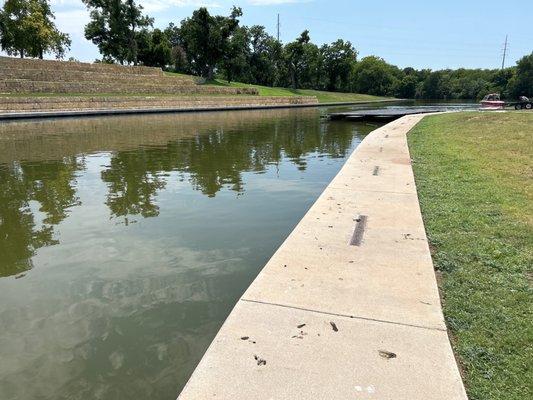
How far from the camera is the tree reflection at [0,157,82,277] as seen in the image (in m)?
6.12

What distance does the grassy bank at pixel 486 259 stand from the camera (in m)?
3.14

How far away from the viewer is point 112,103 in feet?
118

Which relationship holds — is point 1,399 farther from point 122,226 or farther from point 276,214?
point 276,214

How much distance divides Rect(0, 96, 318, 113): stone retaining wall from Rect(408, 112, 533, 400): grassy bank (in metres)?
28.9

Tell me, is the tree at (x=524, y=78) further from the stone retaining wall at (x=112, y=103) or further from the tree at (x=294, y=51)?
the stone retaining wall at (x=112, y=103)

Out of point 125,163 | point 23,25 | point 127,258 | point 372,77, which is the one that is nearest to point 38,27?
point 23,25

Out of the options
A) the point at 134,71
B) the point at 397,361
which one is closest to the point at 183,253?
the point at 397,361

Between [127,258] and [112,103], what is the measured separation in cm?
3320

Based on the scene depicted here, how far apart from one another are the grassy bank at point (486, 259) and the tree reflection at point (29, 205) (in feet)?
17.0

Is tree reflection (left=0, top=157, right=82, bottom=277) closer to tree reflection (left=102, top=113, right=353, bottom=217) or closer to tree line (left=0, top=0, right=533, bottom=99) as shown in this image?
tree reflection (left=102, top=113, right=353, bottom=217)

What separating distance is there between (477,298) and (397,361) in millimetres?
1413

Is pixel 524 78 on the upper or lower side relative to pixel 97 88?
upper

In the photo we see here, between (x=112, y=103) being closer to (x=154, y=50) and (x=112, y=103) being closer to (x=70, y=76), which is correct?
(x=70, y=76)

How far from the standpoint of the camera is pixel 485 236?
5.75 metres
